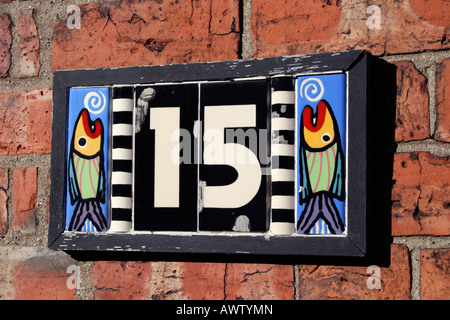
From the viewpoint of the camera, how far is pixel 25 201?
1006mm

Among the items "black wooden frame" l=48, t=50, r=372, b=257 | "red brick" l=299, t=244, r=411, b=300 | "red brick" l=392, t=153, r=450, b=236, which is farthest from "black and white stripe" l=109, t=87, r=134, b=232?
"red brick" l=392, t=153, r=450, b=236

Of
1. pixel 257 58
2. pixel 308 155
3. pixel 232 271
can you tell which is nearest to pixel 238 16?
pixel 257 58

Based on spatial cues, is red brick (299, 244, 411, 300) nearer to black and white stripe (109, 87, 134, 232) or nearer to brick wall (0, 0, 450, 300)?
brick wall (0, 0, 450, 300)

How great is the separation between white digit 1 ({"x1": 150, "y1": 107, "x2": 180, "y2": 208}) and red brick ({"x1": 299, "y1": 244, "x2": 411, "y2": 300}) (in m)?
0.20

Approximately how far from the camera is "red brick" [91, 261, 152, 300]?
3.08ft

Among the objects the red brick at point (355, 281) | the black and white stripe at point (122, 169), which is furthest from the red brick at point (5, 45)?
the red brick at point (355, 281)

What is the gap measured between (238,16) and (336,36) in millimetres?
141

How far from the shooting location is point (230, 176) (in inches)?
35.2

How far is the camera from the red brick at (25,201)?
1.00 m

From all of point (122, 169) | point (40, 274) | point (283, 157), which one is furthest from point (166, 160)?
point (40, 274)
